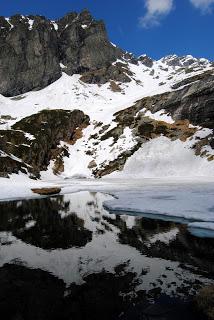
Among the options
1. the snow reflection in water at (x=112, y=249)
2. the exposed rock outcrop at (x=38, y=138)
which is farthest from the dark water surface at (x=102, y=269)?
the exposed rock outcrop at (x=38, y=138)

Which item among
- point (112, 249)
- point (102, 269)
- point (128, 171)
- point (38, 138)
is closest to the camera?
point (102, 269)

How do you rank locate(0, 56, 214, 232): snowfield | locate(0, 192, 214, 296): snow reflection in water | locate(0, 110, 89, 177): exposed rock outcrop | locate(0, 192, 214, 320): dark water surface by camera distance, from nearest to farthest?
locate(0, 192, 214, 320): dark water surface → locate(0, 192, 214, 296): snow reflection in water → locate(0, 56, 214, 232): snowfield → locate(0, 110, 89, 177): exposed rock outcrop

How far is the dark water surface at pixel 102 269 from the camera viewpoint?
40.6 ft

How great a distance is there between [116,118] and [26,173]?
188 feet

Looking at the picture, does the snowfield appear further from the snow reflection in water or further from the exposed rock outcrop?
the exposed rock outcrop

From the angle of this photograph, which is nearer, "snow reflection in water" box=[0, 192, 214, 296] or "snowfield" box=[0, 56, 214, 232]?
"snow reflection in water" box=[0, 192, 214, 296]

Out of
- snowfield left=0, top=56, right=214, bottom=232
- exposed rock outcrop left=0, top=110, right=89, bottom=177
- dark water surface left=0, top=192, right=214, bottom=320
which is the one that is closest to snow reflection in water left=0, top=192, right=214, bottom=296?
dark water surface left=0, top=192, right=214, bottom=320

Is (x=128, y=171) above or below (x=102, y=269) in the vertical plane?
above

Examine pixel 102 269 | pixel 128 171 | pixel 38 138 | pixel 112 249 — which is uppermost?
pixel 38 138

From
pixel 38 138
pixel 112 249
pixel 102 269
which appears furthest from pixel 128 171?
pixel 102 269

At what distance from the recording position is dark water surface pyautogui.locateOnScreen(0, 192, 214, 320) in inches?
487

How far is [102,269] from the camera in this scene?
16.7m

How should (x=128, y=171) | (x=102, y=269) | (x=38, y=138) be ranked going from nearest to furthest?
(x=102, y=269) → (x=128, y=171) → (x=38, y=138)

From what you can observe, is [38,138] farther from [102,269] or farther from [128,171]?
[102,269]
